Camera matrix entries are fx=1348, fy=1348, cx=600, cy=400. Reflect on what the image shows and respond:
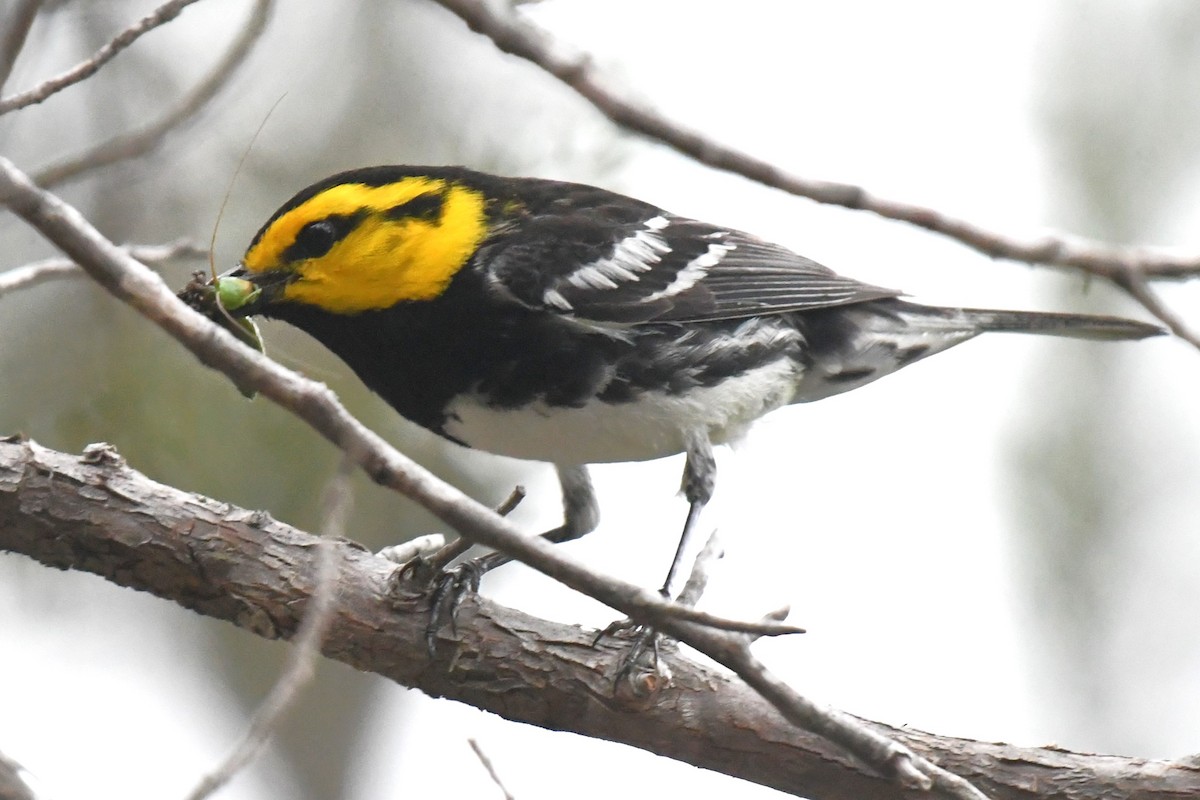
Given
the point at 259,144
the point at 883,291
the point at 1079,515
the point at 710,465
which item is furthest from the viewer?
the point at 1079,515

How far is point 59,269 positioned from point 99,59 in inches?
47.1

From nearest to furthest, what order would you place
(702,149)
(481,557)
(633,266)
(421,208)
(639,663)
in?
(702,149) < (639,663) < (481,557) < (421,208) < (633,266)

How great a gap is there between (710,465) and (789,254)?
135cm

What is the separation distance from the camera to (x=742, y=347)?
5.60m

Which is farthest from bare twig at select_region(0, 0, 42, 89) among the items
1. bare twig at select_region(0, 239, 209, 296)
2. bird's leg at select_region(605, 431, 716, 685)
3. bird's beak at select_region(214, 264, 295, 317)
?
bird's leg at select_region(605, 431, 716, 685)

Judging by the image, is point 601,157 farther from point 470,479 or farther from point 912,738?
point 912,738

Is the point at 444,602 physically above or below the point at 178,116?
below

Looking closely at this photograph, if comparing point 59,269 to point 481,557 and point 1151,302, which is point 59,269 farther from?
point 1151,302

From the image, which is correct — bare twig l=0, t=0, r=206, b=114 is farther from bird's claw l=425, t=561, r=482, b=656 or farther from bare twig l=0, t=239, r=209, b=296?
bird's claw l=425, t=561, r=482, b=656

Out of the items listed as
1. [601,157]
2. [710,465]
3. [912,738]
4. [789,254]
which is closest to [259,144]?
[601,157]

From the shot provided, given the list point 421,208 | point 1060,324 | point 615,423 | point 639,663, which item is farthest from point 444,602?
point 1060,324

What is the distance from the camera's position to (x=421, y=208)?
5.29 metres

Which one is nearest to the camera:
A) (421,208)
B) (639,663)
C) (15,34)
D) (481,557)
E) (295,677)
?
(295,677)

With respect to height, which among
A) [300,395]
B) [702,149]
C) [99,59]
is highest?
[99,59]
